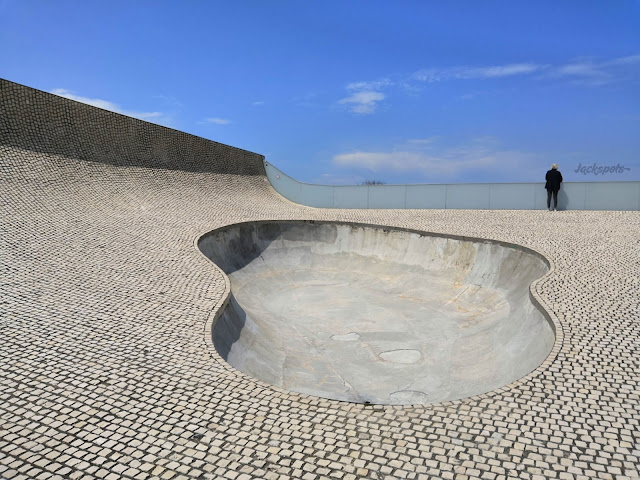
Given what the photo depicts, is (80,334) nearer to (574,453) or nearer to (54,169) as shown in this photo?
(574,453)

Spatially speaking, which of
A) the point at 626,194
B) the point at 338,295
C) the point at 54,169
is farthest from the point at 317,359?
the point at 626,194

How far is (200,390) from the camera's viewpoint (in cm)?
462

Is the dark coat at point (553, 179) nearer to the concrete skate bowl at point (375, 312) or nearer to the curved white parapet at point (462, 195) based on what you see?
the curved white parapet at point (462, 195)

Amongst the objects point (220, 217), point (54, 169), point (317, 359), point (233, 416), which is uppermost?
point (54, 169)

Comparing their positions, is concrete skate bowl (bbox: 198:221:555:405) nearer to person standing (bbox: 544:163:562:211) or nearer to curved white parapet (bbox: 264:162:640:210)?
curved white parapet (bbox: 264:162:640:210)

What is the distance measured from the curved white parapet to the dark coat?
49 cm

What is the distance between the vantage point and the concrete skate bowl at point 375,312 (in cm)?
718

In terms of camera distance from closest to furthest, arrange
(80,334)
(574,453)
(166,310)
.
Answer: (574,453) < (80,334) < (166,310)

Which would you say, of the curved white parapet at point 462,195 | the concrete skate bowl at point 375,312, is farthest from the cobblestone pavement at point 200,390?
the curved white parapet at point 462,195

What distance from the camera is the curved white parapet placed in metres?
15.8

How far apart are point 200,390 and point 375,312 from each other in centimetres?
691

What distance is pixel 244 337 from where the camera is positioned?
26.4 feet

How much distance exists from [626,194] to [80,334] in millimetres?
17386

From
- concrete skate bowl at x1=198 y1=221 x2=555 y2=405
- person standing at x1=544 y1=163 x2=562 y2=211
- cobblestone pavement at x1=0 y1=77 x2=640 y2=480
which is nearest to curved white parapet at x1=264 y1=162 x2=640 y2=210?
person standing at x1=544 y1=163 x2=562 y2=211
